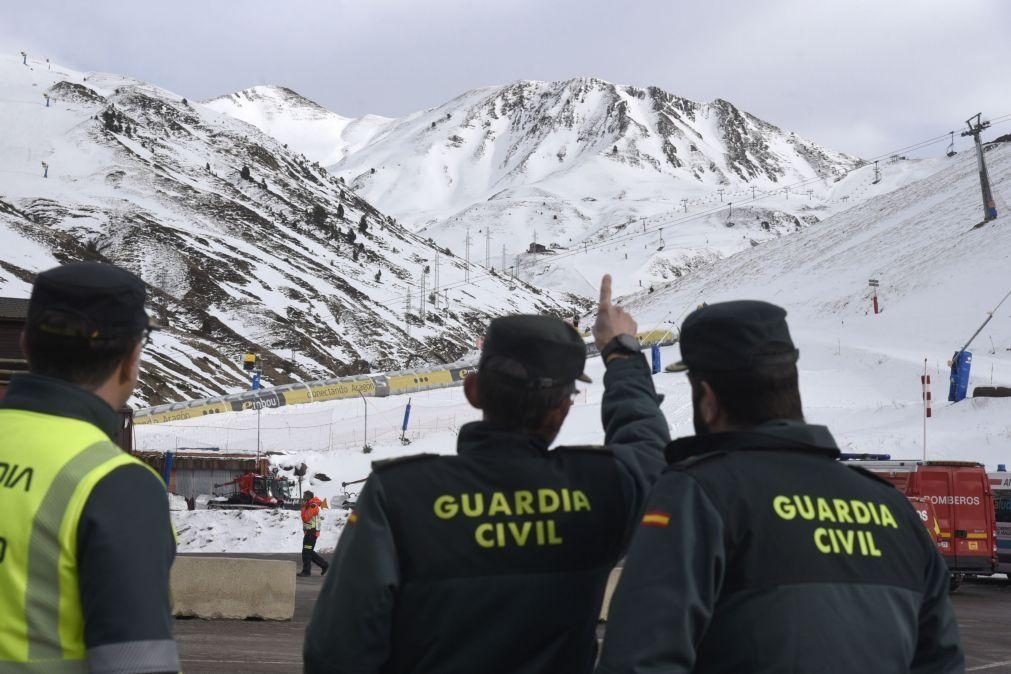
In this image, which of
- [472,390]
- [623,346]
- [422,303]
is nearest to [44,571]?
[472,390]

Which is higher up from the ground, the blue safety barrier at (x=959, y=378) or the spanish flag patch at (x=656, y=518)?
the blue safety barrier at (x=959, y=378)

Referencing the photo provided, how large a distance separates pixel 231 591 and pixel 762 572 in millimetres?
13048

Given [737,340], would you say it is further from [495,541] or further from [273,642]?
[273,642]

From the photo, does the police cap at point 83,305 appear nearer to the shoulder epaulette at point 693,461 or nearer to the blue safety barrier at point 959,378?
the shoulder epaulette at point 693,461

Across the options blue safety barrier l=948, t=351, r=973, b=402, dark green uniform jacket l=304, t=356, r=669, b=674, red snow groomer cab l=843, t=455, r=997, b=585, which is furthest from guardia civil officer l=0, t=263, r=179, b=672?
blue safety barrier l=948, t=351, r=973, b=402

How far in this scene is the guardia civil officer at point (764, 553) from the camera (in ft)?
9.01

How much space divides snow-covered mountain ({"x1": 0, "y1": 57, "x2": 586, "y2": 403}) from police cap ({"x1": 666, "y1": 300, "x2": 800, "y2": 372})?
203 ft

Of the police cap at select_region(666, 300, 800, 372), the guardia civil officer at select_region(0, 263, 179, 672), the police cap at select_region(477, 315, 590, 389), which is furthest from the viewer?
the police cap at select_region(477, 315, 590, 389)

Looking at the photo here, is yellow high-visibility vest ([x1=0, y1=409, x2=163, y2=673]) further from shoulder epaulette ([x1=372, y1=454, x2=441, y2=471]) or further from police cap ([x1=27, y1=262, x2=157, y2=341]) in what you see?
shoulder epaulette ([x1=372, y1=454, x2=441, y2=471])

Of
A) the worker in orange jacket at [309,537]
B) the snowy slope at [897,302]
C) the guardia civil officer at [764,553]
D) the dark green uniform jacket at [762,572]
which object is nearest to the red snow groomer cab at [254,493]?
the worker in orange jacket at [309,537]

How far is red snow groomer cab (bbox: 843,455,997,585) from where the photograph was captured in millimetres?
20703

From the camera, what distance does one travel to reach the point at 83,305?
2.85 meters

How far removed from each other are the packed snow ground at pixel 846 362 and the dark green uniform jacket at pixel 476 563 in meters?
25.5

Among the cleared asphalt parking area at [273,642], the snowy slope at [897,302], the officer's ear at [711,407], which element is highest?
the snowy slope at [897,302]
